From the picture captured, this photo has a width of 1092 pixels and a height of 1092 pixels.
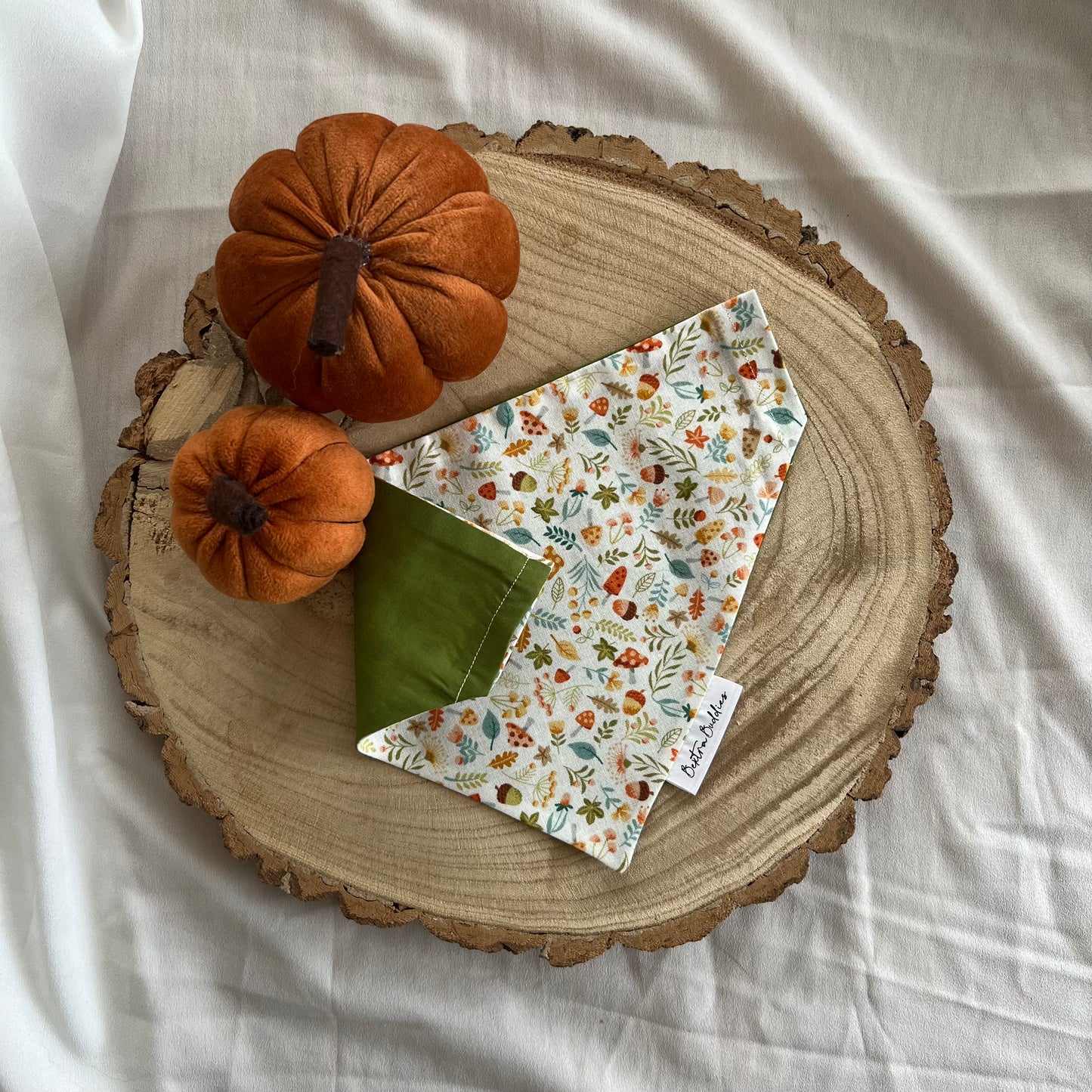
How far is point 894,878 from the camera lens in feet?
4.76

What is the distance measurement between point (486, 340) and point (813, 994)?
1.17m

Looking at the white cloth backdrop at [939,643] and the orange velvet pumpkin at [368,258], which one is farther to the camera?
the white cloth backdrop at [939,643]

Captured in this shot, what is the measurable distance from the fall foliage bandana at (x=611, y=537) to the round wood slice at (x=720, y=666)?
4cm

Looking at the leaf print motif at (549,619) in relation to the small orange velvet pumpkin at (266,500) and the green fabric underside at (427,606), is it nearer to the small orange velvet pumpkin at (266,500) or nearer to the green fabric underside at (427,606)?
the green fabric underside at (427,606)

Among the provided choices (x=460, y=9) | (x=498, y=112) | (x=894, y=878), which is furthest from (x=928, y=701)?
(x=460, y=9)

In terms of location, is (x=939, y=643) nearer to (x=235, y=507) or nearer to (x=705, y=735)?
(x=705, y=735)

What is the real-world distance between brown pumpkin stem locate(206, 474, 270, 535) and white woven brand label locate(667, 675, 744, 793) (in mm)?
647

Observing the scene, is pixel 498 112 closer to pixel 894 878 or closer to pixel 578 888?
pixel 578 888

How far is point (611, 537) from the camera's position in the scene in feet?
4.19

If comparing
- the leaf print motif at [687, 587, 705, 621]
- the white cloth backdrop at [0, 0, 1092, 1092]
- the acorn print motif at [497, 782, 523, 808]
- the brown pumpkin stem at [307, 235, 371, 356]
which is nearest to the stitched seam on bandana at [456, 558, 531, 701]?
the acorn print motif at [497, 782, 523, 808]

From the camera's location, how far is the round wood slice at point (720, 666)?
124cm

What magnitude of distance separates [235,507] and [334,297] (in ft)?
0.86

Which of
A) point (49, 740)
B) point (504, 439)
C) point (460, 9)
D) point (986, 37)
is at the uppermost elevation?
point (986, 37)

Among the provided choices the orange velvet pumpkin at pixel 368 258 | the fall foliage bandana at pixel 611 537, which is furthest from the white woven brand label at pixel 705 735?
the orange velvet pumpkin at pixel 368 258
